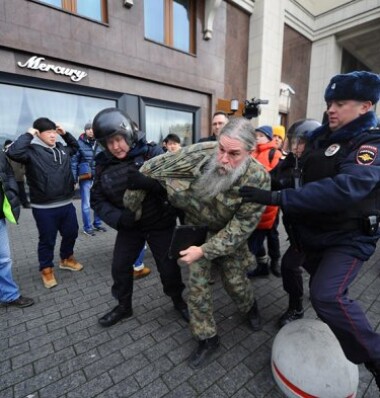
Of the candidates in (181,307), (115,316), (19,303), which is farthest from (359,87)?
(19,303)

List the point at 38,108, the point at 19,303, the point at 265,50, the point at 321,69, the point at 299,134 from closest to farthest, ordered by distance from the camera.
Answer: the point at 299,134 → the point at 19,303 → the point at 38,108 → the point at 265,50 → the point at 321,69

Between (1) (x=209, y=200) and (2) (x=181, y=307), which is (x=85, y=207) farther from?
(1) (x=209, y=200)

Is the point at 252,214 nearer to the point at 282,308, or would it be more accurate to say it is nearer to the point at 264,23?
the point at 282,308

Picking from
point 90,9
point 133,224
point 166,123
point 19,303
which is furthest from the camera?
point 166,123

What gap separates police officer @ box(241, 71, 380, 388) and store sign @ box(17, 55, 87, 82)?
7.42 m

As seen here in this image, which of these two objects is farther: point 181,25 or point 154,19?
Result: point 181,25

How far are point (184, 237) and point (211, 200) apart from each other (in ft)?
1.13

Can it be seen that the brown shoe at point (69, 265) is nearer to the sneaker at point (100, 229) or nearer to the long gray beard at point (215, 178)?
the sneaker at point (100, 229)

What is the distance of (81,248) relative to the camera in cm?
466

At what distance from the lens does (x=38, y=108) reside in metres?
7.59

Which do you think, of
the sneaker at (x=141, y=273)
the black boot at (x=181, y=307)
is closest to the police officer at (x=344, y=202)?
the black boot at (x=181, y=307)

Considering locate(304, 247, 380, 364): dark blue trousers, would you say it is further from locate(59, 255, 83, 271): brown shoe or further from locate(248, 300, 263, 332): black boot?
locate(59, 255, 83, 271): brown shoe

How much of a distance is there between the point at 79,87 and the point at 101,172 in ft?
21.5

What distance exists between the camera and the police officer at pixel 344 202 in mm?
1549
